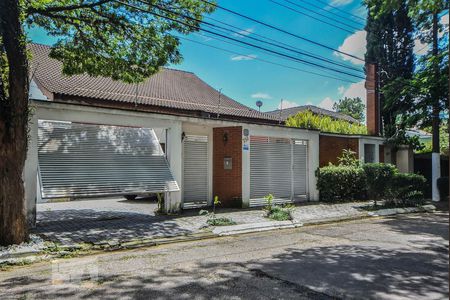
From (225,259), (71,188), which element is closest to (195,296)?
(225,259)

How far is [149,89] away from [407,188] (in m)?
17.2

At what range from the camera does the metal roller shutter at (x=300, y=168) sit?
14.9 m

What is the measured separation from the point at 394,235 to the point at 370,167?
5.32 meters

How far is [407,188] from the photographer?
563 inches

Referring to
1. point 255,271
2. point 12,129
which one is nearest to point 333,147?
point 255,271

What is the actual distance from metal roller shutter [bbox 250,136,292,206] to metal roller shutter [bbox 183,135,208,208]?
1729 millimetres

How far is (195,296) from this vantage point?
4.57m

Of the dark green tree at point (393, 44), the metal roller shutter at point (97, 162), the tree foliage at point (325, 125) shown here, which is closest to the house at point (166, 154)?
the metal roller shutter at point (97, 162)

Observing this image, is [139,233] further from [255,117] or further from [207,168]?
[255,117]

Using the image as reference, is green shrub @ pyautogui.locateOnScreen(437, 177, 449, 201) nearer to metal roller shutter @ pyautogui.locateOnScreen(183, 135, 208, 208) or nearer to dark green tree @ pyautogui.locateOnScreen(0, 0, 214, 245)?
metal roller shutter @ pyautogui.locateOnScreen(183, 135, 208, 208)

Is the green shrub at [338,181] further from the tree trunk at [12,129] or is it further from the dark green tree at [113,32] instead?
the tree trunk at [12,129]

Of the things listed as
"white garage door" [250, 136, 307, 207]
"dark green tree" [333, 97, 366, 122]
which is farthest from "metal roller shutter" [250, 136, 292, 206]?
"dark green tree" [333, 97, 366, 122]

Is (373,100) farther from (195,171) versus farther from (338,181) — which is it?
(195,171)

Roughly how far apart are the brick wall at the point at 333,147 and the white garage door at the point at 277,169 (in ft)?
4.51
